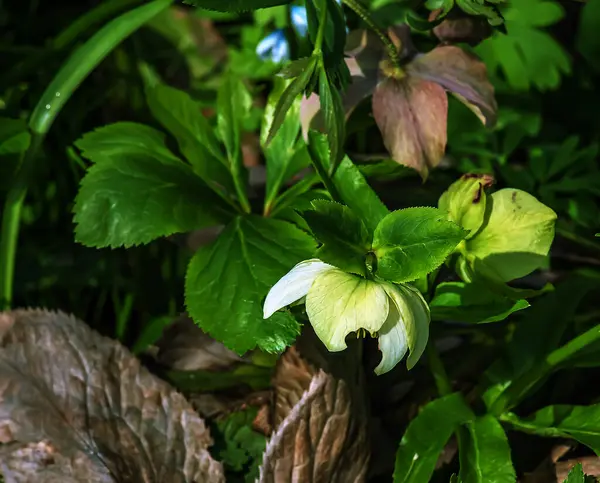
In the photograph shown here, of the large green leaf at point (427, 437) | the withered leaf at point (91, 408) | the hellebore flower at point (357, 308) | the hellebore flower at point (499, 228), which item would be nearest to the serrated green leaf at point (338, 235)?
the hellebore flower at point (357, 308)

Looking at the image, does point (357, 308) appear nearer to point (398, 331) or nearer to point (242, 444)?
point (398, 331)

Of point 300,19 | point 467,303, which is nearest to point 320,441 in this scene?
point 467,303

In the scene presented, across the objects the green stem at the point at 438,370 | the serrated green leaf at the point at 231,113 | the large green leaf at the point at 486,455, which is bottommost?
the large green leaf at the point at 486,455

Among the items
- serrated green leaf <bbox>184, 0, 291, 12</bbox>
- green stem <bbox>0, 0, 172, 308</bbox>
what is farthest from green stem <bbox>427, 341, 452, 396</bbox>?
green stem <bbox>0, 0, 172, 308</bbox>

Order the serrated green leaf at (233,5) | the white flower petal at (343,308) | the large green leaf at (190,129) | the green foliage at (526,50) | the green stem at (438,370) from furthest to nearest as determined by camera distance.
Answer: the green foliage at (526,50) → the large green leaf at (190,129) → the green stem at (438,370) → the serrated green leaf at (233,5) → the white flower petal at (343,308)

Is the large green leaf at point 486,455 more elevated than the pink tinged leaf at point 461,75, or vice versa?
the pink tinged leaf at point 461,75

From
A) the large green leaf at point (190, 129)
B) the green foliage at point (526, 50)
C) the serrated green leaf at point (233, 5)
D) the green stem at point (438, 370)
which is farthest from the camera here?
the green foliage at point (526, 50)

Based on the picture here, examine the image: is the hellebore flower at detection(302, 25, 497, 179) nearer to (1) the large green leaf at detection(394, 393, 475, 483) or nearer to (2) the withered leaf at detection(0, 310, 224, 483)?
(1) the large green leaf at detection(394, 393, 475, 483)

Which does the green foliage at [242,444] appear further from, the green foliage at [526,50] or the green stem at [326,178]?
the green foliage at [526,50]
